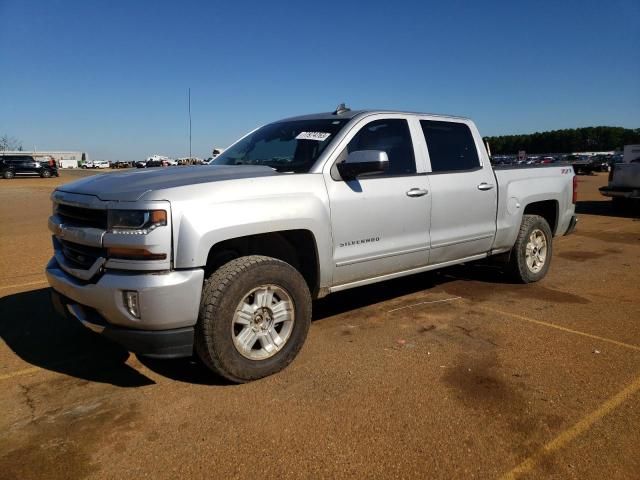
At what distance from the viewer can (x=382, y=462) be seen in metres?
2.50

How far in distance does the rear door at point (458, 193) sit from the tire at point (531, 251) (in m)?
0.61

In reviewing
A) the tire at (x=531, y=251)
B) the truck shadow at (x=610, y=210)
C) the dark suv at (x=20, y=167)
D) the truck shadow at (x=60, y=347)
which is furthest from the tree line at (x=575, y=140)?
the truck shadow at (x=60, y=347)

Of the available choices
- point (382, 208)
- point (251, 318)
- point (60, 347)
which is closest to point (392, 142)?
point (382, 208)

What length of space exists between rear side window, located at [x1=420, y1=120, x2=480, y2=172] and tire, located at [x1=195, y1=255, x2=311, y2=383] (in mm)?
2042

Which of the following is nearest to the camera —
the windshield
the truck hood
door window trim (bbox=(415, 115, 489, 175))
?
the truck hood

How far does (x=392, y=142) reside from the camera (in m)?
4.48

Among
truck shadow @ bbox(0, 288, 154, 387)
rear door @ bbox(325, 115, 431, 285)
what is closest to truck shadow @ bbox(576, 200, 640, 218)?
rear door @ bbox(325, 115, 431, 285)

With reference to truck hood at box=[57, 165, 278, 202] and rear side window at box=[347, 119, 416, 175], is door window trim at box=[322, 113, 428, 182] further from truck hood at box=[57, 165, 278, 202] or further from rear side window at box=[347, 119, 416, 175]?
truck hood at box=[57, 165, 278, 202]

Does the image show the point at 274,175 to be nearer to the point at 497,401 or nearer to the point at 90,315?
the point at 90,315

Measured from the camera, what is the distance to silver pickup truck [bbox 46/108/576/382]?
2.95 meters

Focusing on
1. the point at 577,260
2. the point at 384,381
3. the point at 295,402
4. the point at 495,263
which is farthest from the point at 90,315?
the point at 577,260

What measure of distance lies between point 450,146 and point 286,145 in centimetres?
173

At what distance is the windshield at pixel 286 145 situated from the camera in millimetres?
4047

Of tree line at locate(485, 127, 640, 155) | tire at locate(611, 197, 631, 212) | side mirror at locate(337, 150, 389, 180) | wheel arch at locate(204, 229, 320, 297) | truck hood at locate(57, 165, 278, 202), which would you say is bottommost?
tire at locate(611, 197, 631, 212)
